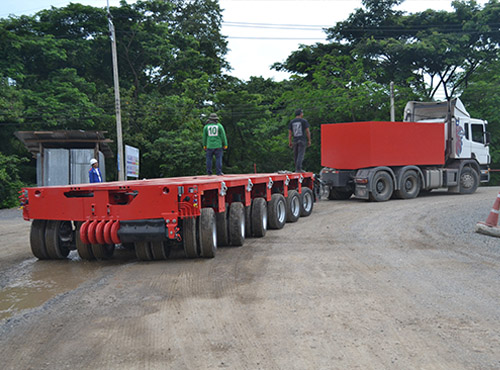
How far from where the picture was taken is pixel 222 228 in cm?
847

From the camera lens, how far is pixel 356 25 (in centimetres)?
3403

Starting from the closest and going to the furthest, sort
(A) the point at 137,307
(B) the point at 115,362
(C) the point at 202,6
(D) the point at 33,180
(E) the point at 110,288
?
(B) the point at 115,362
(A) the point at 137,307
(E) the point at 110,288
(D) the point at 33,180
(C) the point at 202,6

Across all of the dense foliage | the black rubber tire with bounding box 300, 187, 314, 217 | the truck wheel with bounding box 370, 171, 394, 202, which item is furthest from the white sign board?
the truck wheel with bounding box 370, 171, 394, 202

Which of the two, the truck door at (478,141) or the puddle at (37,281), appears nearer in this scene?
the puddle at (37,281)

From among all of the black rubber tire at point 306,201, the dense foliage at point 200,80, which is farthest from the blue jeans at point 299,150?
the dense foliage at point 200,80

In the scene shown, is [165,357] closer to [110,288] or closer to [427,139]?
[110,288]

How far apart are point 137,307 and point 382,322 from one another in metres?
2.62

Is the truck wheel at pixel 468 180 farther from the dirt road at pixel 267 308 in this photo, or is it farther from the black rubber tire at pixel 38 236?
the black rubber tire at pixel 38 236

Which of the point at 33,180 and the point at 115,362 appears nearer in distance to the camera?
the point at 115,362

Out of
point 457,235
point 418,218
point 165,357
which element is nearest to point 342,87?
point 418,218

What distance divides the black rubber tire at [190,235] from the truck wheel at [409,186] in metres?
11.6

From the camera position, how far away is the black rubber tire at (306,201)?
1287 centimetres

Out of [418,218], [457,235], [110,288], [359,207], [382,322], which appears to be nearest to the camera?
[382,322]

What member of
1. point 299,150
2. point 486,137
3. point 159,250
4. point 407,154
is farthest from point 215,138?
point 486,137
